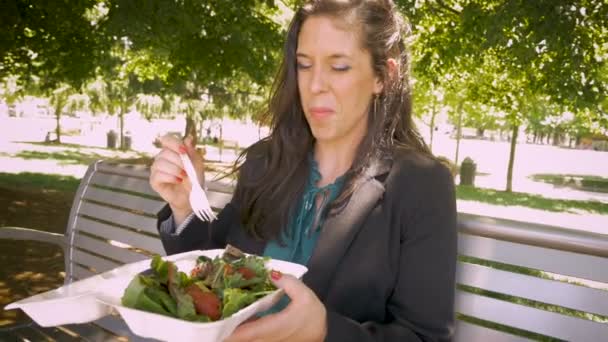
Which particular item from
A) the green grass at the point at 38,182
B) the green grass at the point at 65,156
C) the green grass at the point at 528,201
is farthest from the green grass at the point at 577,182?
the green grass at the point at 38,182

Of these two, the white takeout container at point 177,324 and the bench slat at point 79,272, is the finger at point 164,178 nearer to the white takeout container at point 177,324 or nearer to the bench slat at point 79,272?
the white takeout container at point 177,324

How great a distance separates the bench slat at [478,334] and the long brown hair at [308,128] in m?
0.58

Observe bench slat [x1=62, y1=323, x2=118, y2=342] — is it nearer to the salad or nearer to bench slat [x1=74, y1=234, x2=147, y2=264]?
bench slat [x1=74, y1=234, x2=147, y2=264]

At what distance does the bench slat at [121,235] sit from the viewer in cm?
302

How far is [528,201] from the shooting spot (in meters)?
15.3

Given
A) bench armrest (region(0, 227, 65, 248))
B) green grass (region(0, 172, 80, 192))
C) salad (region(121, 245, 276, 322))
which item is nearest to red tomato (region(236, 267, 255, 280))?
salad (region(121, 245, 276, 322))

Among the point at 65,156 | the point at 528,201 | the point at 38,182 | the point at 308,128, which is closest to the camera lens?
the point at 308,128

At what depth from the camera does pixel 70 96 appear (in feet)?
80.2

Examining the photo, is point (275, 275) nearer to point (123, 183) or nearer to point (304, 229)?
point (304, 229)

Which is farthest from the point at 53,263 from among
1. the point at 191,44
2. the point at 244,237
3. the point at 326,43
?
the point at 326,43

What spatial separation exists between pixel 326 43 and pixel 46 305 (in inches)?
49.8

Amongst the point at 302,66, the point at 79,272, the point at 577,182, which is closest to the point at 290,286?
the point at 302,66

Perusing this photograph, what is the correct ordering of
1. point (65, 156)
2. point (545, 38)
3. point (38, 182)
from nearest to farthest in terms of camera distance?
1. point (545, 38)
2. point (38, 182)
3. point (65, 156)

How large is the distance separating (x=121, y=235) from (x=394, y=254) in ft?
5.95
